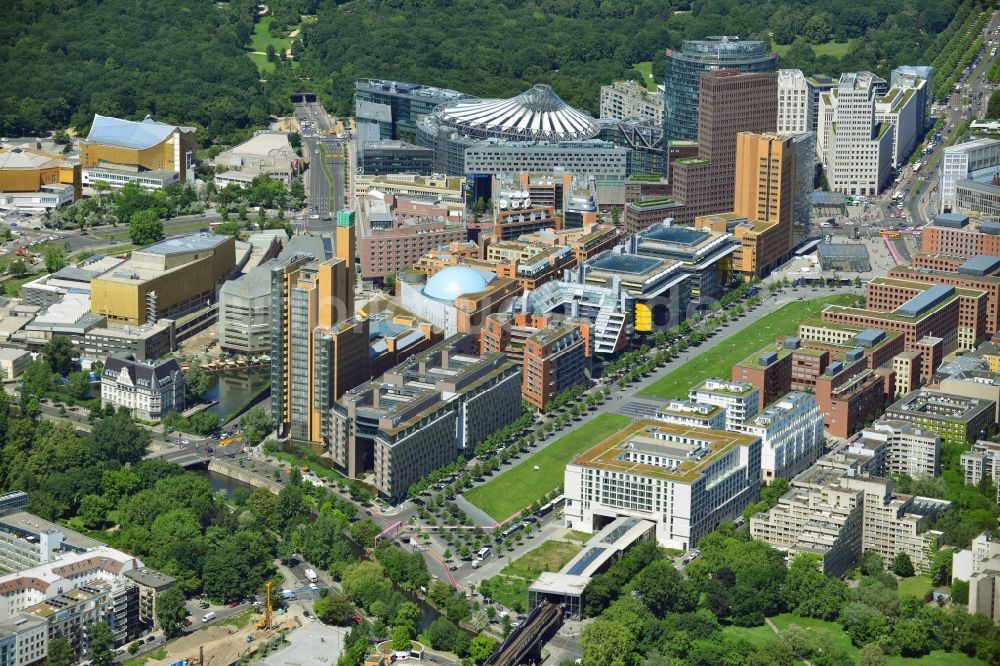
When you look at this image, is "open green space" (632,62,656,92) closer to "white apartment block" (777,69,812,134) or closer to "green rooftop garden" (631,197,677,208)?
"white apartment block" (777,69,812,134)

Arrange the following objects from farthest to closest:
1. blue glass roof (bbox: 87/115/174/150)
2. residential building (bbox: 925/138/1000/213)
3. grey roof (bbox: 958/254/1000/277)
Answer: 1. blue glass roof (bbox: 87/115/174/150)
2. residential building (bbox: 925/138/1000/213)
3. grey roof (bbox: 958/254/1000/277)

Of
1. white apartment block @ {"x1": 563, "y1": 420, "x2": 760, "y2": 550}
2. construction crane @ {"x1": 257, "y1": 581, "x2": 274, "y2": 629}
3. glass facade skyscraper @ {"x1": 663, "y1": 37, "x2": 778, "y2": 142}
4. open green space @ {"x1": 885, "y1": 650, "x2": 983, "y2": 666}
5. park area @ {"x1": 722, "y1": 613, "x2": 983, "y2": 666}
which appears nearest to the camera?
open green space @ {"x1": 885, "y1": 650, "x2": 983, "y2": 666}

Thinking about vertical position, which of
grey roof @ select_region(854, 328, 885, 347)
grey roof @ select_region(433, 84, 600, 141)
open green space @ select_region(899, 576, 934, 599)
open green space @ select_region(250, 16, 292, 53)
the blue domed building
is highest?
open green space @ select_region(250, 16, 292, 53)

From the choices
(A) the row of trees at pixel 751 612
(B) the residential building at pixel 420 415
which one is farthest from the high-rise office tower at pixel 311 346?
(A) the row of trees at pixel 751 612

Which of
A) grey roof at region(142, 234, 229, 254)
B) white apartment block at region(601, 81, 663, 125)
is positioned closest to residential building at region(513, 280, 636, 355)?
grey roof at region(142, 234, 229, 254)

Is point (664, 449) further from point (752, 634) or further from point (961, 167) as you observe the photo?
point (961, 167)

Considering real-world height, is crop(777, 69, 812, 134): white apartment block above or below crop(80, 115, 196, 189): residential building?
above
